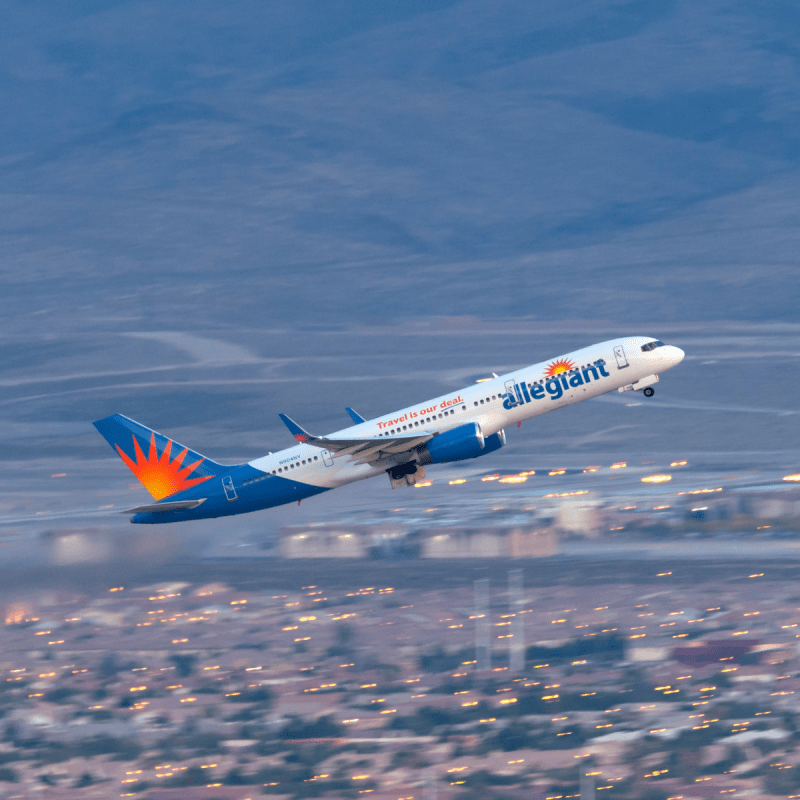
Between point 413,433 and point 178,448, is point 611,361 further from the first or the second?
point 178,448

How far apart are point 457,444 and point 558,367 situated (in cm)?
1039

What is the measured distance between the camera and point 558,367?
117 m

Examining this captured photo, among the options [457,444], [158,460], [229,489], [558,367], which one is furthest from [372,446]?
[158,460]

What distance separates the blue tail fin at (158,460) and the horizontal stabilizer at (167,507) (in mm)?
2711

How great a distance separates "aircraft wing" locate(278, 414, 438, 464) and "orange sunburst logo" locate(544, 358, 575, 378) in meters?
10.5

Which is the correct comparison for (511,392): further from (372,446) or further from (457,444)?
(372,446)

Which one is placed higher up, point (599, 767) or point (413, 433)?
point (413, 433)

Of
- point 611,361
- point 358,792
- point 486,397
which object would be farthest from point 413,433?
point 358,792

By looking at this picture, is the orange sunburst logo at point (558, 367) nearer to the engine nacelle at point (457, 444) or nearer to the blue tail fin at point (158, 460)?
the engine nacelle at point (457, 444)

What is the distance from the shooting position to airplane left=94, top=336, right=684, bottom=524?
385ft

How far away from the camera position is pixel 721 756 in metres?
199

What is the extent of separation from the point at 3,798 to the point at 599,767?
270 feet

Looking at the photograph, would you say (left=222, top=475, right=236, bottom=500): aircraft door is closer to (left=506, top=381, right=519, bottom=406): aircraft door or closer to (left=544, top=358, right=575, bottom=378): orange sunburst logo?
(left=506, top=381, right=519, bottom=406): aircraft door

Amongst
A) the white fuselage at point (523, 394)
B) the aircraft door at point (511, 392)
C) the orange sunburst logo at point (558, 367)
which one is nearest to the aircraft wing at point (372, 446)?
the white fuselage at point (523, 394)
